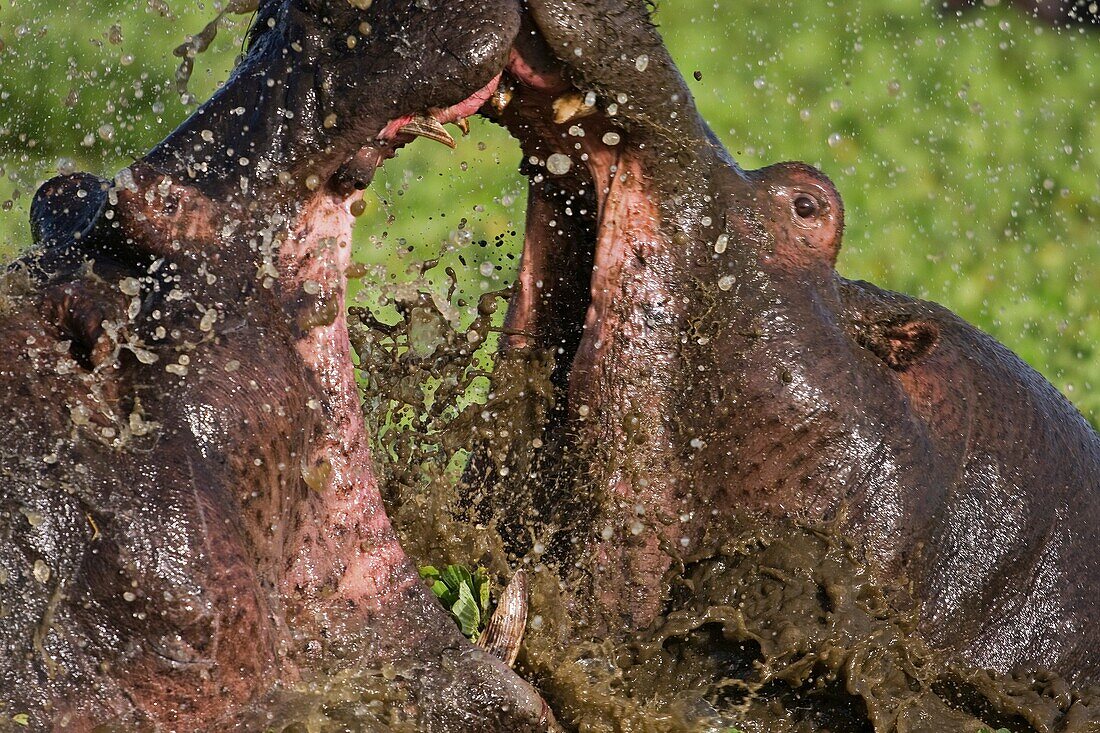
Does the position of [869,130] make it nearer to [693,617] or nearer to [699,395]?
[699,395]

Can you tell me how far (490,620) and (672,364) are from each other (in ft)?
2.38

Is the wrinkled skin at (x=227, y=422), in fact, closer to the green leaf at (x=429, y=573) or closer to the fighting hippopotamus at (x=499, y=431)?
the fighting hippopotamus at (x=499, y=431)

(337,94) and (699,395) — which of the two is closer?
(337,94)

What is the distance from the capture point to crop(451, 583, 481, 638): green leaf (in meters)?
3.32

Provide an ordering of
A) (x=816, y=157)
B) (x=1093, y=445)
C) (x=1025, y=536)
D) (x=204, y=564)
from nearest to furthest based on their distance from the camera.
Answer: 1. (x=204, y=564)
2. (x=1025, y=536)
3. (x=1093, y=445)
4. (x=816, y=157)

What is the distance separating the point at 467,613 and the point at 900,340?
141cm

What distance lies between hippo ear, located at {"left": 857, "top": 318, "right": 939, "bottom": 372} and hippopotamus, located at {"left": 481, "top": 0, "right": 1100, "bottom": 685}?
6cm

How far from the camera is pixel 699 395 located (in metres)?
3.52

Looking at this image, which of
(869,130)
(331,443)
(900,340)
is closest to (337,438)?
(331,443)

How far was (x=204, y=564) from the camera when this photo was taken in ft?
8.65

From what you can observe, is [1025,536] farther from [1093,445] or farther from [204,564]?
[204,564]

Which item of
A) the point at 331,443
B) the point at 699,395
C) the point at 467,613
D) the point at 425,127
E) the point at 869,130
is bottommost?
the point at 467,613

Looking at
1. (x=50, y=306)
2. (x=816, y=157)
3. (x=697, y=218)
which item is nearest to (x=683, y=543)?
(x=697, y=218)

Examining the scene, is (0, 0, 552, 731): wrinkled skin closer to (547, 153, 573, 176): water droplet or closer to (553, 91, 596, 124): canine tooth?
(553, 91, 596, 124): canine tooth
